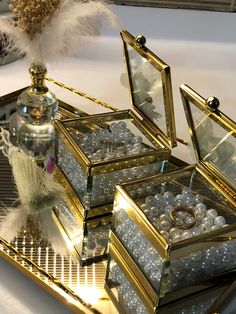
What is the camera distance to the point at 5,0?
1.38 metres

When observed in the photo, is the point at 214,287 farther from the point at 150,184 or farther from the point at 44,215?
the point at 44,215

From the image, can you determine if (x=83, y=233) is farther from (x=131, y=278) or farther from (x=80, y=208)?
(x=131, y=278)

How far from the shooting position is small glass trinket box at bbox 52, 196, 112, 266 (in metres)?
0.81

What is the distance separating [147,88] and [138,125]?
2.5 inches

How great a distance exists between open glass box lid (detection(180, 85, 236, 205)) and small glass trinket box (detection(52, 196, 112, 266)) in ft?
0.56

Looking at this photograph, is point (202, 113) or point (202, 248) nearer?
point (202, 248)

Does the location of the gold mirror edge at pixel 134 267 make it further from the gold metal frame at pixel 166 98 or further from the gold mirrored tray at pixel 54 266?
the gold metal frame at pixel 166 98

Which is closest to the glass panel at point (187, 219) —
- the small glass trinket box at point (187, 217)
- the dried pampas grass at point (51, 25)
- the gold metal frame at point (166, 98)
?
the small glass trinket box at point (187, 217)

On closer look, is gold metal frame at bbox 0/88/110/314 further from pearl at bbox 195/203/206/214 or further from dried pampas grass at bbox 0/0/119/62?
dried pampas grass at bbox 0/0/119/62

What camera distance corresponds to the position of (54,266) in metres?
0.79

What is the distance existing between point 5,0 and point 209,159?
791mm

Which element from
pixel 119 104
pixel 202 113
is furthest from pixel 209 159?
pixel 119 104

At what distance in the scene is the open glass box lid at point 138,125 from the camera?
87cm

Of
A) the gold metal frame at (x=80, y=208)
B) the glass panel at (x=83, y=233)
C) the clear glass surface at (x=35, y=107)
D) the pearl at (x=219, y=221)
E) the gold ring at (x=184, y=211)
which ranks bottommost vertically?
the pearl at (x=219, y=221)
